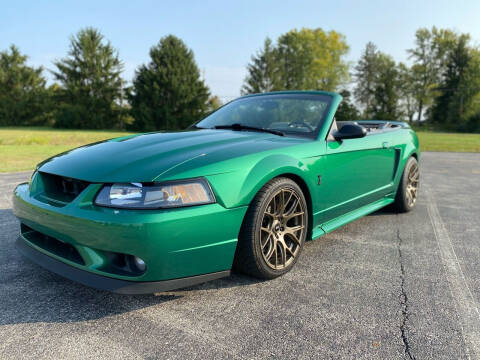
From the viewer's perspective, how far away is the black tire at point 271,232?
226cm

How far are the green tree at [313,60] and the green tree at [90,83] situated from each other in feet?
75.5

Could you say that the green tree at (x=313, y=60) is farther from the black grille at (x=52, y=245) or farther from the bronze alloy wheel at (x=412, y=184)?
the black grille at (x=52, y=245)

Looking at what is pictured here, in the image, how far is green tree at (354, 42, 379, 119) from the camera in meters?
58.9

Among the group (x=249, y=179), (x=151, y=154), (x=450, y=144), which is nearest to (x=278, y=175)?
(x=249, y=179)

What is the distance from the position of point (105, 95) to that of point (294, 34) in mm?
28333

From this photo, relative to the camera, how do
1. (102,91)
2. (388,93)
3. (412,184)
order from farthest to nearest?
(388,93)
(102,91)
(412,184)

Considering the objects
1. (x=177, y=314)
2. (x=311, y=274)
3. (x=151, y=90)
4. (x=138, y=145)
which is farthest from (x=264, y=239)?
(x=151, y=90)

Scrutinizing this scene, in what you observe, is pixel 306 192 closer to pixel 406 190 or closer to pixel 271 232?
pixel 271 232

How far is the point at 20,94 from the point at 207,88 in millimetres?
25647

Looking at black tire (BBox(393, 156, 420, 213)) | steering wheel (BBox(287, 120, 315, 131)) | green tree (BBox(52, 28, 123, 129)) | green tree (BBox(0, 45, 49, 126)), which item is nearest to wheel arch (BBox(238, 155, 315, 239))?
steering wheel (BBox(287, 120, 315, 131))

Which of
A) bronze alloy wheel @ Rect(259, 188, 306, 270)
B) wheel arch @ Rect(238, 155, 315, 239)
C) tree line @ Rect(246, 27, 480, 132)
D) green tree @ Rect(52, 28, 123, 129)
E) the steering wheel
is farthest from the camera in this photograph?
tree line @ Rect(246, 27, 480, 132)

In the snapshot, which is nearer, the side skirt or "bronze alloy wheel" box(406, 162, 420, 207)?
the side skirt

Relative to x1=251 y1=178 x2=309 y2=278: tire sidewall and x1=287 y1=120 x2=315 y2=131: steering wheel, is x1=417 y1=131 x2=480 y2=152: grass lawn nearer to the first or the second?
x1=287 y1=120 x2=315 y2=131: steering wheel

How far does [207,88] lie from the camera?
42.3 meters
